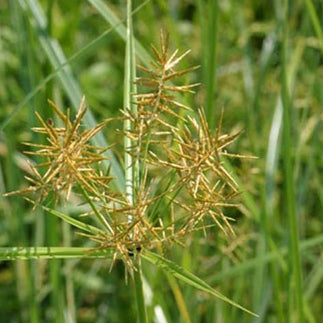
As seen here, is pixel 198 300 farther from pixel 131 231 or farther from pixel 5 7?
pixel 5 7

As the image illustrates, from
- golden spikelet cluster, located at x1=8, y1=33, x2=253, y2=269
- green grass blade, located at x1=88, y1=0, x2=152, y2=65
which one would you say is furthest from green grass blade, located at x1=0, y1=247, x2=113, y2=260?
green grass blade, located at x1=88, y1=0, x2=152, y2=65

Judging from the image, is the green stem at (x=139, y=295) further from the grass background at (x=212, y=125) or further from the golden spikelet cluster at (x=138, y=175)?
the grass background at (x=212, y=125)

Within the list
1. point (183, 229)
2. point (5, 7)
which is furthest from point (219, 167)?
point (5, 7)

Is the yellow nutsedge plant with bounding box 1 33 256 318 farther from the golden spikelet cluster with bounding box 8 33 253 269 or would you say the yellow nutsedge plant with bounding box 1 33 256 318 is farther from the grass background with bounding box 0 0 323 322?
the grass background with bounding box 0 0 323 322

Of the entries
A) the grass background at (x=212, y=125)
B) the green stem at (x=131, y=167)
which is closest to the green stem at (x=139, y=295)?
the green stem at (x=131, y=167)

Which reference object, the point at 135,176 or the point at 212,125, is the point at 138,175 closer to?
the point at 135,176

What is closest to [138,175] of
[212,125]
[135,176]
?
[135,176]
